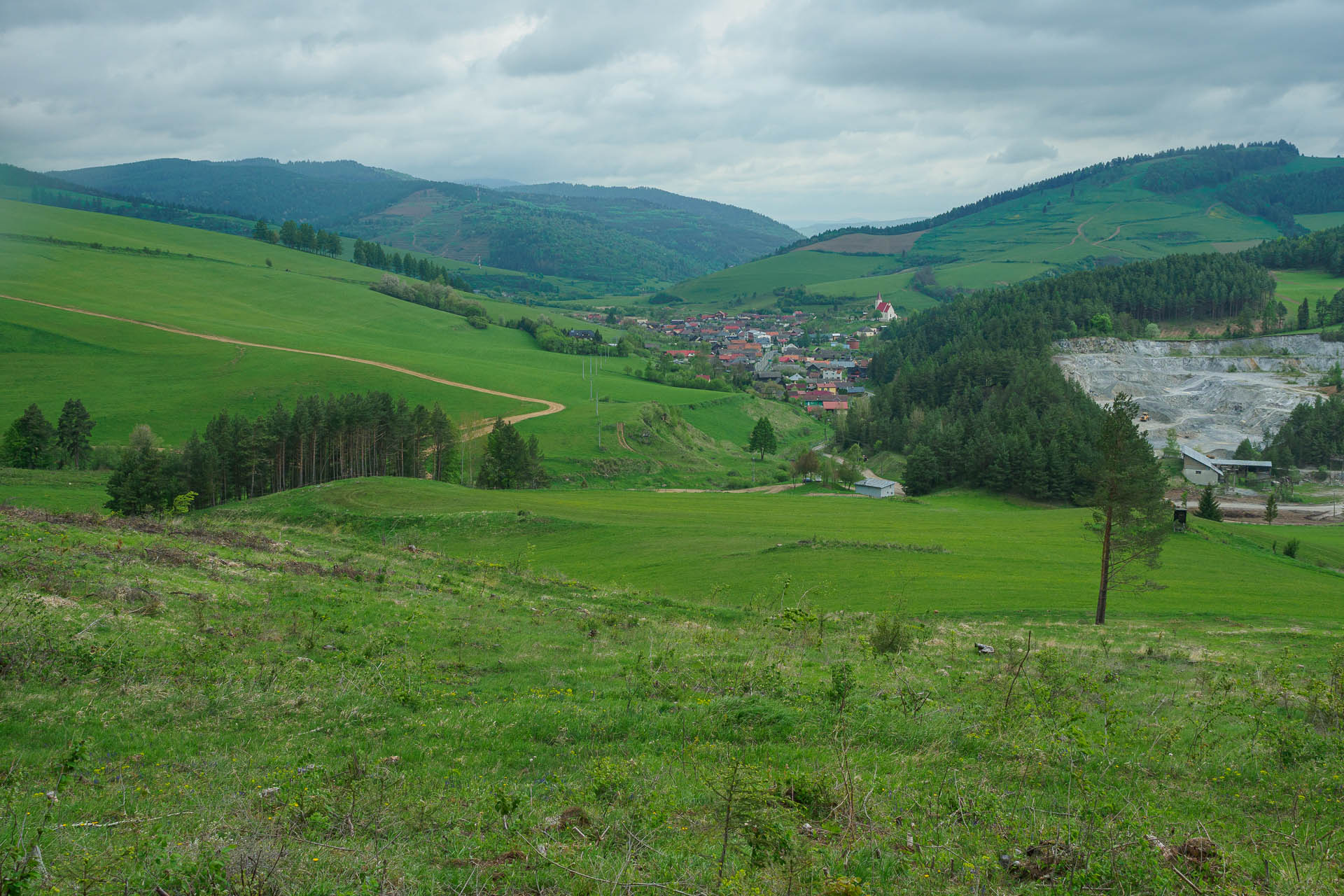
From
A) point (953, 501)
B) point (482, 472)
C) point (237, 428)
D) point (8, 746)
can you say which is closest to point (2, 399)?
point (237, 428)

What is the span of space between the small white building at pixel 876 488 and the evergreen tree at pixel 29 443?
7920 cm

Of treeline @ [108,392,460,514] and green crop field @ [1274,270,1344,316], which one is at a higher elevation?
green crop field @ [1274,270,1344,316]

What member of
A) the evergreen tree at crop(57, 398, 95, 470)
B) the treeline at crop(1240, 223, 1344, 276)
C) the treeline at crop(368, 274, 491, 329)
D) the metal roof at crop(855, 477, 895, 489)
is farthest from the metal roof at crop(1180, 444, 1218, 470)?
the evergreen tree at crop(57, 398, 95, 470)

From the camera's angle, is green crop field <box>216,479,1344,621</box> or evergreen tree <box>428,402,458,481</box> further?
evergreen tree <box>428,402,458,481</box>

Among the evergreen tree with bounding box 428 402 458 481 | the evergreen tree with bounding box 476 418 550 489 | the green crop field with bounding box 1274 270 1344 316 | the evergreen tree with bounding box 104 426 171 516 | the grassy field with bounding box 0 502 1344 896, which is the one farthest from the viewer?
the green crop field with bounding box 1274 270 1344 316

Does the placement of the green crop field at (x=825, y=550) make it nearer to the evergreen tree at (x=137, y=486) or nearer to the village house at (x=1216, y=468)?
the evergreen tree at (x=137, y=486)

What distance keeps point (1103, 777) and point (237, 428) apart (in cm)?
6873

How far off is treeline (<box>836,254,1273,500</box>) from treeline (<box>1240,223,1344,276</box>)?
27.6 m

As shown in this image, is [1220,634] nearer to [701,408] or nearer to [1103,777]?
[1103,777]

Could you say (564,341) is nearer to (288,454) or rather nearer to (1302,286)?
(288,454)

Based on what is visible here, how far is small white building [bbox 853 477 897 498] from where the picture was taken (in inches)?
3243

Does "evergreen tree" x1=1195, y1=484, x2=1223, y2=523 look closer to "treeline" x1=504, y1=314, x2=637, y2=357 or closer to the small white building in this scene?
the small white building

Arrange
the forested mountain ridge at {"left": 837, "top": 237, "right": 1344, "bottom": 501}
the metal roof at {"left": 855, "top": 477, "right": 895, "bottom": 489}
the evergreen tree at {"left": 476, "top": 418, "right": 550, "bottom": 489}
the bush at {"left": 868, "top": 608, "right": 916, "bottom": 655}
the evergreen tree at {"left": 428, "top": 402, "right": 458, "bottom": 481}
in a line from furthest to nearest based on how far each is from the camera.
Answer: the metal roof at {"left": 855, "top": 477, "right": 895, "bottom": 489} → the forested mountain ridge at {"left": 837, "top": 237, "right": 1344, "bottom": 501} → the evergreen tree at {"left": 428, "top": 402, "right": 458, "bottom": 481} → the evergreen tree at {"left": 476, "top": 418, "right": 550, "bottom": 489} → the bush at {"left": 868, "top": 608, "right": 916, "bottom": 655}

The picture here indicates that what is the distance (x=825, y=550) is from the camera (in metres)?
40.0
